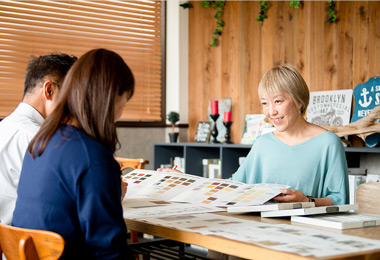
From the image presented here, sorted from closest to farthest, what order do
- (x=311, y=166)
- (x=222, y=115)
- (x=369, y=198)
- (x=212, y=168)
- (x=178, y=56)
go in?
(x=369, y=198) < (x=311, y=166) < (x=212, y=168) < (x=222, y=115) < (x=178, y=56)

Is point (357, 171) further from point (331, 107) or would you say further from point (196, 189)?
point (196, 189)

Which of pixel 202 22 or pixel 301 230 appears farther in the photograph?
pixel 202 22

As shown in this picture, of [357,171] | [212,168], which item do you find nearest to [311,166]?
[357,171]

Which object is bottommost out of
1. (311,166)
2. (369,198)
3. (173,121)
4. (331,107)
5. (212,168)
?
(212,168)

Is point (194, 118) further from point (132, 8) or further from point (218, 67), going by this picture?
point (132, 8)

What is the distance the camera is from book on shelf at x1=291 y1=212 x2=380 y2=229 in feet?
4.29

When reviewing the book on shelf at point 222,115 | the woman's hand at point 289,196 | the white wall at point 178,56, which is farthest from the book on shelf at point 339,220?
the white wall at point 178,56

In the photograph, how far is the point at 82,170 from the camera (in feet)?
3.70

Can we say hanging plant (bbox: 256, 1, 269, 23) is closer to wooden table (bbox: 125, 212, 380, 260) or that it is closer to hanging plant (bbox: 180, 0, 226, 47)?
hanging plant (bbox: 180, 0, 226, 47)

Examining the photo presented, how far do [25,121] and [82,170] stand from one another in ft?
2.07

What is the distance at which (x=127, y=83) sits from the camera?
49.2 inches

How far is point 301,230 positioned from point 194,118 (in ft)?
10.9

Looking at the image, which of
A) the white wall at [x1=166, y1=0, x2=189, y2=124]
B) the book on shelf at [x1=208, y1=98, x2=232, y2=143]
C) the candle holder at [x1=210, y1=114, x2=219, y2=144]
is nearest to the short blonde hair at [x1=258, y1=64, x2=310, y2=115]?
the candle holder at [x1=210, y1=114, x2=219, y2=144]

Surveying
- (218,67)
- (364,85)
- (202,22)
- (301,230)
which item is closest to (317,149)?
(301,230)
